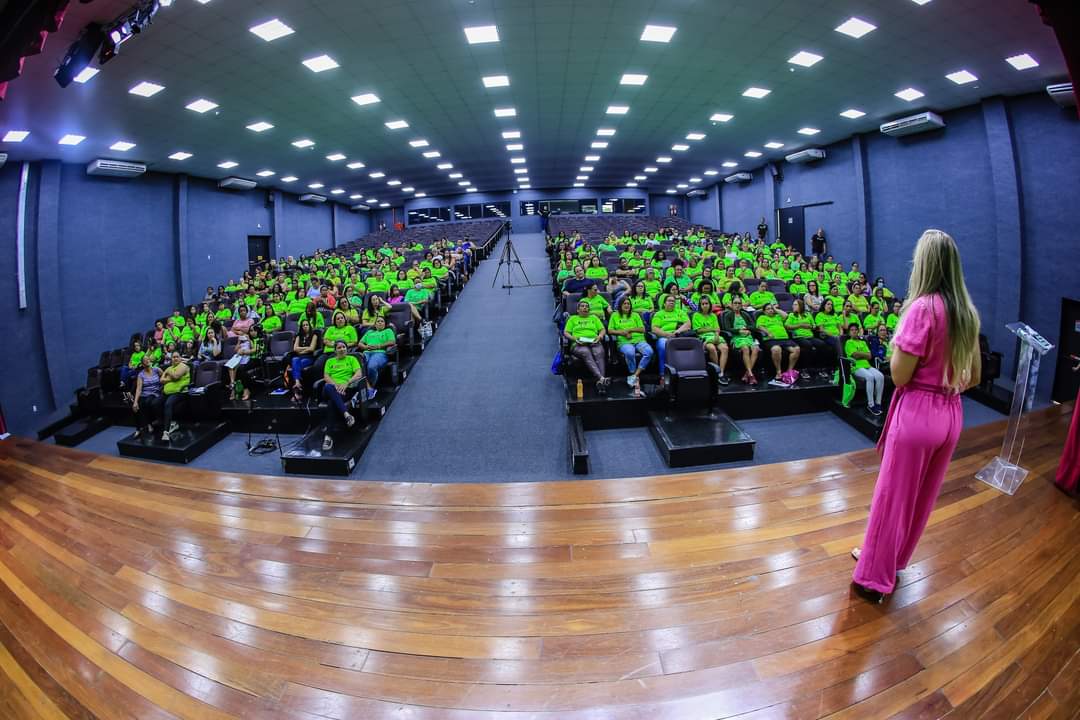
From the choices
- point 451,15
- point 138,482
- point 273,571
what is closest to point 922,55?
point 451,15

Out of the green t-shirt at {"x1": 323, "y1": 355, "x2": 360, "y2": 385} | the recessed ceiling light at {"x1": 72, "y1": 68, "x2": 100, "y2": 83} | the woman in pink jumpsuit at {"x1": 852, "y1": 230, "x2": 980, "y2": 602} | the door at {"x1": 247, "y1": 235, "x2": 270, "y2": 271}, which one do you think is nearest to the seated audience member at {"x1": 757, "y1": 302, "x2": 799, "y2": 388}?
the woman in pink jumpsuit at {"x1": 852, "y1": 230, "x2": 980, "y2": 602}

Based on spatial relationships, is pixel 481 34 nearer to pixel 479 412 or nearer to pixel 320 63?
pixel 320 63

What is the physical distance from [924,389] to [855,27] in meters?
6.83

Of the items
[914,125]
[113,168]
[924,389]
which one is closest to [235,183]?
[113,168]

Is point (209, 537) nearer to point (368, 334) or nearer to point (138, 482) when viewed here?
point (138, 482)

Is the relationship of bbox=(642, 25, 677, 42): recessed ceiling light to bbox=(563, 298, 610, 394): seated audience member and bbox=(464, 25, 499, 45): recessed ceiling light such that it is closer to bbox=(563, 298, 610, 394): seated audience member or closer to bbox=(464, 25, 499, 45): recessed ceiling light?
bbox=(464, 25, 499, 45): recessed ceiling light

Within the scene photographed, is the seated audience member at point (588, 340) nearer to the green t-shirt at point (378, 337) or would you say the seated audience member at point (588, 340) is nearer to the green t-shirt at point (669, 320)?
the green t-shirt at point (669, 320)

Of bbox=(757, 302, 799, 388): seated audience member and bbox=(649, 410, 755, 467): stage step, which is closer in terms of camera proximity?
bbox=(649, 410, 755, 467): stage step

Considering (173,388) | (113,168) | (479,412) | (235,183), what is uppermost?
(235,183)

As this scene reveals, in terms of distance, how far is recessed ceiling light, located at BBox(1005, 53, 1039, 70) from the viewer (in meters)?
5.68

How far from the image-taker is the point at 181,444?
13.8 ft

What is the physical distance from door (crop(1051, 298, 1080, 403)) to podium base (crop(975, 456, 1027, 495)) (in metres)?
6.28

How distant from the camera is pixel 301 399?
4.77 m

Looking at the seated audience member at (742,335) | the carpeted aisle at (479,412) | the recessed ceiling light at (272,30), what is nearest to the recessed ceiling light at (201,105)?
the recessed ceiling light at (272,30)
